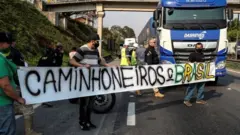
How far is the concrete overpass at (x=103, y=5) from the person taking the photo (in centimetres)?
4766

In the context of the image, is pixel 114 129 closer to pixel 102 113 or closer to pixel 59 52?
pixel 102 113

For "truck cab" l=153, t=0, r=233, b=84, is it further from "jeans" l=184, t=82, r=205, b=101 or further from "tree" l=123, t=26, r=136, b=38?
"tree" l=123, t=26, r=136, b=38

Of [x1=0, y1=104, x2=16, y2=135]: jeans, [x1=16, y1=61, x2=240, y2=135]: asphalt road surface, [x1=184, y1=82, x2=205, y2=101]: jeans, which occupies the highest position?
[x1=0, y1=104, x2=16, y2=135]: jeans

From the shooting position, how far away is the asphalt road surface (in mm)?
6230

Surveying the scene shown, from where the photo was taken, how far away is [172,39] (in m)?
11.9

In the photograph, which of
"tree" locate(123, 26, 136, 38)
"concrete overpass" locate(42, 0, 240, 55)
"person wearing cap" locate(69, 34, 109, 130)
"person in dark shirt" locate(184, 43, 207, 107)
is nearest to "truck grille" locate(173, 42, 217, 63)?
"person in dark shirt" locate(184, 43, 207, 107)

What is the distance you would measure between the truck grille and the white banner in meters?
2.18

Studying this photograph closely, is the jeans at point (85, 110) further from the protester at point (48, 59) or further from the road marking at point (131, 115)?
the protester at point (48, 59)

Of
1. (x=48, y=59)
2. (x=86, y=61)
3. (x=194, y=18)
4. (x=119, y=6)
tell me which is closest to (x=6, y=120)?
(x=86, y=61)

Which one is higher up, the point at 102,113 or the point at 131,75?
the point at 131,75

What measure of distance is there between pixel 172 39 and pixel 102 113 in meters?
5.20

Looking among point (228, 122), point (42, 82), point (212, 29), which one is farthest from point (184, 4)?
point (42, 82)

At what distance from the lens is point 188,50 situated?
11.9 meters

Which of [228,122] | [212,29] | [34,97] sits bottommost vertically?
[228,122]
